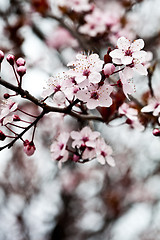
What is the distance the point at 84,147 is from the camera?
4.06ft

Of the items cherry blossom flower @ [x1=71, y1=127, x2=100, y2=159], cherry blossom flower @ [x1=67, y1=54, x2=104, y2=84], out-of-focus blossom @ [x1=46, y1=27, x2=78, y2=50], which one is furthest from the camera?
out-of-focus blossom @ [x1=46, y1=27, x2=78, y2=50]

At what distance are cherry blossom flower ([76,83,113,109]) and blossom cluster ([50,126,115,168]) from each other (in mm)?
279

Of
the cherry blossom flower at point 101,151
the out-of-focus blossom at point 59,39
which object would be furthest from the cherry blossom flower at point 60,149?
the out-of-focus blossom at point 59,39

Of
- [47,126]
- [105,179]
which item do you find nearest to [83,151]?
[47,126]

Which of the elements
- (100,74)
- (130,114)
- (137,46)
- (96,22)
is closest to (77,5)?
(96,22)

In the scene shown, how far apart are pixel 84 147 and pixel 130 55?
475 mm

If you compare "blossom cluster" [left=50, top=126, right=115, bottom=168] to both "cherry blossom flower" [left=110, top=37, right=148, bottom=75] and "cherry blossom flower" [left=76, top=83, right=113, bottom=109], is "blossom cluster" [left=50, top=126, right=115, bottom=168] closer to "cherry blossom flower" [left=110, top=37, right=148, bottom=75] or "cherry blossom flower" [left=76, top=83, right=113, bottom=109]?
"cherry blossom flower" [left=76, top=83, right=113, bottom=109]

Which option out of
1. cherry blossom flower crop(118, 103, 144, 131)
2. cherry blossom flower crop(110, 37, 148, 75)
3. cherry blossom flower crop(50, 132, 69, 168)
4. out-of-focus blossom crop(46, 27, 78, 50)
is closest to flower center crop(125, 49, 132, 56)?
cherry blossom flower crop(110, 37, 148, 75)

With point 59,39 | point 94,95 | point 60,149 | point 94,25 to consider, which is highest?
point 94,95

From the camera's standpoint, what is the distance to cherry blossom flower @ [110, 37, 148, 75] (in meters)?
0.95

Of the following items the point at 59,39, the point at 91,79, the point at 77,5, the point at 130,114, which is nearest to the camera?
the point at 91,79

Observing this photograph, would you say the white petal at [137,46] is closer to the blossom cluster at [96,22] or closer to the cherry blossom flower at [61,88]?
the cherry blossom flower at [61,88]

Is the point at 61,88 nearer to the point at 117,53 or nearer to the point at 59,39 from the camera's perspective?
the point at 117,53

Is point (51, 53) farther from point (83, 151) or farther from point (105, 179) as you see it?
point (83, 151)
